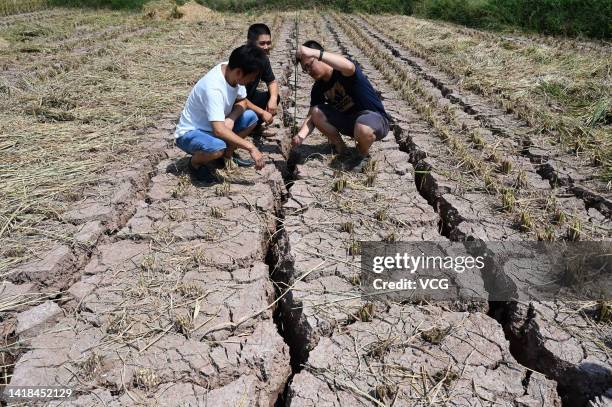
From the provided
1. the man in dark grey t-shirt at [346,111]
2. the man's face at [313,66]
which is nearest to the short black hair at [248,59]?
the man's face at [313,66]

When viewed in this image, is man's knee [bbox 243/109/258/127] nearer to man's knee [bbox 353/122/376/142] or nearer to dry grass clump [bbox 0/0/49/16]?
man's knee [bbox 353/122/376/142]

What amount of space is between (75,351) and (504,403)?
189cm

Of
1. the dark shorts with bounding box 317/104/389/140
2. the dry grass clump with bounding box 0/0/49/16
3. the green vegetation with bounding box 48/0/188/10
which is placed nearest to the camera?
the dark shorts with bounding box 317/104/389/140

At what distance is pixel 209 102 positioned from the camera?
3.39m

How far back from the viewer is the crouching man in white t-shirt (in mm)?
3285

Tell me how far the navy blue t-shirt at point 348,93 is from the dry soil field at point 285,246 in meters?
0.46

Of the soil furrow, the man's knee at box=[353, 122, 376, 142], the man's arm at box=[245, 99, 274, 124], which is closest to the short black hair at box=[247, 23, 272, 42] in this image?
the man's arm at box=[245, 99, 274, 124]

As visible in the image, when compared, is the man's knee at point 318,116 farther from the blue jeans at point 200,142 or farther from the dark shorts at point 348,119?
the blue jeans at point 200,142

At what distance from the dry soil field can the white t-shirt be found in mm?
431

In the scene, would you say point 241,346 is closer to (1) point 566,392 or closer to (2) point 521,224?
(1) point 566,392

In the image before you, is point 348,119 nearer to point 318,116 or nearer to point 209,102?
point 318,116

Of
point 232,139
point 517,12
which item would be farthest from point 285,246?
point 517,12

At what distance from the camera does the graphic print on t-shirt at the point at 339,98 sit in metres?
3.97

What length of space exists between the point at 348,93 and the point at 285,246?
1.59 metres
